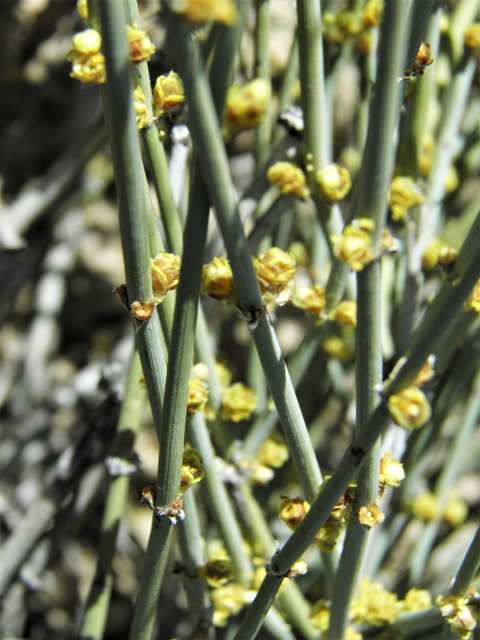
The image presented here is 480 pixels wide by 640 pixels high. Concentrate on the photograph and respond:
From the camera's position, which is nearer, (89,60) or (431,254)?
(89,60)

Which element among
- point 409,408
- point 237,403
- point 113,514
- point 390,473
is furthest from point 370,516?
point 113,514

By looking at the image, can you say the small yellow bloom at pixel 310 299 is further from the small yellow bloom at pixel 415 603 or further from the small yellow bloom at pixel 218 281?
the small yellow bloom at pixel 415 603

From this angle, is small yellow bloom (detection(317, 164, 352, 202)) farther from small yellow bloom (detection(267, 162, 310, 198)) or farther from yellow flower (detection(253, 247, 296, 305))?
yellow flower (detection(253, 247, 296, 305))

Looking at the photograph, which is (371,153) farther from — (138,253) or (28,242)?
(28,242)

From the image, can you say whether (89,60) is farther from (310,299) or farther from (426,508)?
(426,508)

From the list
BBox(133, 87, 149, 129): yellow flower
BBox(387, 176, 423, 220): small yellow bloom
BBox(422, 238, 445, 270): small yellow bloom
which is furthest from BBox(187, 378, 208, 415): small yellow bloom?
BBox(422, 238, 445, 270): small yellow bloom
